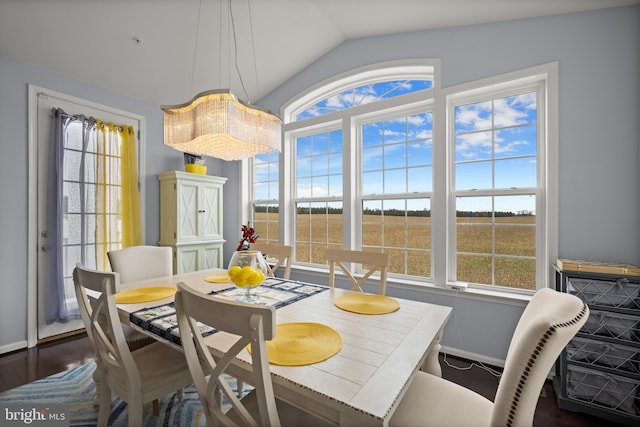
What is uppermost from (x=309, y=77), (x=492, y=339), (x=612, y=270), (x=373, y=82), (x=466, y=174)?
(x=309, y=77)

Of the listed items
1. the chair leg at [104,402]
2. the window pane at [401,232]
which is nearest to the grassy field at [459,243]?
the window pane at [401,232]

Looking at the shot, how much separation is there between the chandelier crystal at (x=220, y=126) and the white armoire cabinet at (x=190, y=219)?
165 cm

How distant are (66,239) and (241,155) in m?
2.24

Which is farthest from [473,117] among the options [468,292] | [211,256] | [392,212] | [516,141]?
[211,256]

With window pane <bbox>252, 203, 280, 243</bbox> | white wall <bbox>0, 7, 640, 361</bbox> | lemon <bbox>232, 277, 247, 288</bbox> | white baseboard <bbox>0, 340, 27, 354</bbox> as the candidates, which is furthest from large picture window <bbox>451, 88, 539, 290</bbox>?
white baseboard <bbox>0, 340, 27, 354</bbox>

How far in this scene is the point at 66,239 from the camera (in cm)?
287

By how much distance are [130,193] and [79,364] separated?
5.99ft

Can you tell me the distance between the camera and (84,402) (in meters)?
1.87

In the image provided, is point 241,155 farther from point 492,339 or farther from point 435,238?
point 492,339

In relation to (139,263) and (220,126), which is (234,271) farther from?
(139,263)

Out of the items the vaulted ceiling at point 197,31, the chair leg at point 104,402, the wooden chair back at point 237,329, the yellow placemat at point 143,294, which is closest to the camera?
the wooden chair back at point 237,329

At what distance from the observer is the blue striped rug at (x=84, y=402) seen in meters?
1.71

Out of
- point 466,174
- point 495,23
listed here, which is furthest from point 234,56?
point 466,174

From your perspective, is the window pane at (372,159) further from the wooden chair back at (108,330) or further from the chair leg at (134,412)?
the chair leg at (134,412)
